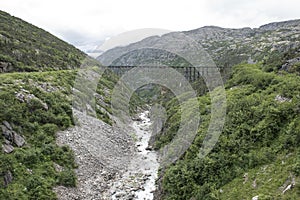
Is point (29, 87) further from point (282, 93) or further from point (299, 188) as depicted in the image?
point (299, 188)

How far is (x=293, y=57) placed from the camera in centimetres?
2711

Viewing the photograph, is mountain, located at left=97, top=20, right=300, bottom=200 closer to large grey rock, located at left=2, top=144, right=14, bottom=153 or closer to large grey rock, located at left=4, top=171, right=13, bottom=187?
large grey rock, located at left=4, top=171, right=13, bottom=187

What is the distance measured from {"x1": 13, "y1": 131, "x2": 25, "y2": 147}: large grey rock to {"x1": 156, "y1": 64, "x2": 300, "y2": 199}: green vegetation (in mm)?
12511

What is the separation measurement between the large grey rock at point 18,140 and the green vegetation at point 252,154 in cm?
1251

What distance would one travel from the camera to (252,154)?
1667 cm

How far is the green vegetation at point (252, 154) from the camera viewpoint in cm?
1412

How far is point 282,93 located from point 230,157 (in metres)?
7.29

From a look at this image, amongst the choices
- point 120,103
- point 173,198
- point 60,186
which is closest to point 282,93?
point 173,198

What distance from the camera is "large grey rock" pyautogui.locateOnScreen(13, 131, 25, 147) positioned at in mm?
21862

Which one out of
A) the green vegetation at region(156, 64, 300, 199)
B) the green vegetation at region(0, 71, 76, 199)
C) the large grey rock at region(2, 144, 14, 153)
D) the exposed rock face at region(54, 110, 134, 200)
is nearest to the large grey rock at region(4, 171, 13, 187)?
the green vegetation at region(0, 71, 76, 199)

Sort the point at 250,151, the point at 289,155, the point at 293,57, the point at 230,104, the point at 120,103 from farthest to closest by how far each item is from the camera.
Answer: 1. the point at 120,103
2. the point at 293,57
3. the point at 230,104
4. the point at 250,151
5. the point at 289,155

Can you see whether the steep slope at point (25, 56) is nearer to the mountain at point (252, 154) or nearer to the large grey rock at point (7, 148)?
the large grey rock at point (7, 148)

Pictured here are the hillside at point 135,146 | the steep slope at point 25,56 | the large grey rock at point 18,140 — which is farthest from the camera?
the steep slope at point 25,56

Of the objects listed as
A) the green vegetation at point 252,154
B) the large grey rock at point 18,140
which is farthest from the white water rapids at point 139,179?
the large grey rock at point 18,140
